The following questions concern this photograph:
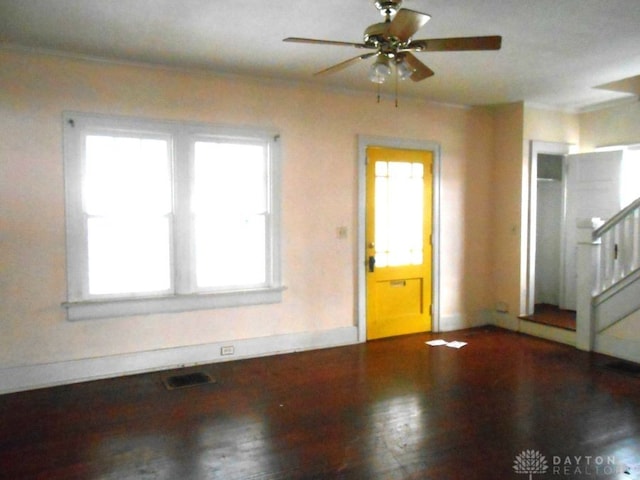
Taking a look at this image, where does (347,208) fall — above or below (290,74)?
below

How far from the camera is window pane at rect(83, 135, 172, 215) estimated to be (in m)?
4.00

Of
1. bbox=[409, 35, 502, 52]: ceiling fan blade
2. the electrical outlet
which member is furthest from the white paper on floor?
bbox=[409, 35, 502, 52]: ceiling fan blade

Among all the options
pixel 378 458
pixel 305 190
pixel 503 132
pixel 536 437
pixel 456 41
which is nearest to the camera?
pixel 456 41

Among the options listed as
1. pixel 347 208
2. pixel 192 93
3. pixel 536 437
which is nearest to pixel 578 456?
pixel 536 437

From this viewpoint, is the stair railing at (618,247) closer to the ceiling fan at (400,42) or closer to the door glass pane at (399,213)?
the door glass pane at (399,213)

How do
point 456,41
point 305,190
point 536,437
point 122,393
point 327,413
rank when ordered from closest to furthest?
1. point 456,41
2. point 536,437
3. point 327,413
4. point 122,393
5. point 305,190

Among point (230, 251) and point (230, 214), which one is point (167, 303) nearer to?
point (230, 251)

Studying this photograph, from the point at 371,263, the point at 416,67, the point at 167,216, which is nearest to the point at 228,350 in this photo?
the point at 167,216

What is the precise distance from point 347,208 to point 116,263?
2.38m

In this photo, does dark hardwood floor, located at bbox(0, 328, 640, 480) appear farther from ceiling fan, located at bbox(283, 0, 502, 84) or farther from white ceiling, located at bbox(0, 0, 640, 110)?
white ceiling, located at bbox(0, 0, 640, 110)

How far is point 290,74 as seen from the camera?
14.6ft

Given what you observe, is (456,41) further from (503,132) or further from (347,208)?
(503,132)

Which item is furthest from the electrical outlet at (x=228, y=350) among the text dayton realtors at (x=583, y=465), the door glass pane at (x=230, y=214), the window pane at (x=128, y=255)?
the text dayton realtors at (x=583, y=465)
